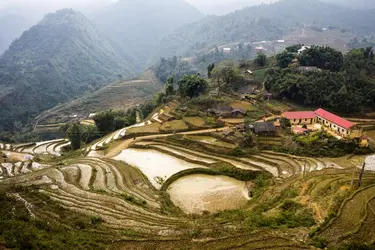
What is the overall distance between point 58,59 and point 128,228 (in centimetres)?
13781

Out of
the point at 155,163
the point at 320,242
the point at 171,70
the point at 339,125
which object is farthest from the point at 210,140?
the point at 171,70

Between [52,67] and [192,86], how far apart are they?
100409 millimetres

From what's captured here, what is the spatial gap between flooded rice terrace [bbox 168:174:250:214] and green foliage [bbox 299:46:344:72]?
37.0 meters

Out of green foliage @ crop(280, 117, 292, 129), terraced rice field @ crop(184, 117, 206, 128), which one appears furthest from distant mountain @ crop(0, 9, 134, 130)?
green foliage @ crop(280, 117, 292, 129)

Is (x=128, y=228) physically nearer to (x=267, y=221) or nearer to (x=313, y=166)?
(x=267, y=221)

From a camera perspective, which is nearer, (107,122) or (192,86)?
(192,86)

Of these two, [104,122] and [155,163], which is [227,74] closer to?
[104,122]

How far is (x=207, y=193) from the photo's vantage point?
21234mm

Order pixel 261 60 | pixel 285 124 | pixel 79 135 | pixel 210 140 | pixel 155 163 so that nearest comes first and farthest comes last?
1. pixel 155 163
2. pixel 210 140
3. pixel 285 124
4. pixel 79 135
5. pixel 261 60

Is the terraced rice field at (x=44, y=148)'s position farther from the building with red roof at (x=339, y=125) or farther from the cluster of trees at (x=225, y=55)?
the cluster of trees at (x=225, y=55)

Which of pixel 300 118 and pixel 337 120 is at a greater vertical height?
pixel 337 120

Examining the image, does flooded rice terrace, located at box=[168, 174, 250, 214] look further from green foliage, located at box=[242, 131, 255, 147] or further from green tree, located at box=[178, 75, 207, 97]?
green tree, located at box=[178, 75, 207, 97]

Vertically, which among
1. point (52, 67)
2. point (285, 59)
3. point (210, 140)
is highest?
point (285, 59)

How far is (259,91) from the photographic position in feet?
154
